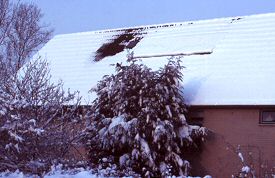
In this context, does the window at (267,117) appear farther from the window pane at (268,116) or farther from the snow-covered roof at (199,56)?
the snow-covered roof at (199,56)

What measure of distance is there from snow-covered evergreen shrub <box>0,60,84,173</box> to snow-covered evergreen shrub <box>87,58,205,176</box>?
2391 millimetres

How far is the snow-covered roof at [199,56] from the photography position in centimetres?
1787

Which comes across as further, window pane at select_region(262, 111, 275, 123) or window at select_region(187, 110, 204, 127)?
window at select_region(187, 110, 204, 127)

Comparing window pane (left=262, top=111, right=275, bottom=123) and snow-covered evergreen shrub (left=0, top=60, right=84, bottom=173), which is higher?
window pane (left=262, top=111, right=275, bottom=123)

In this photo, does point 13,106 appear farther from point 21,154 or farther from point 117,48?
point 117,48

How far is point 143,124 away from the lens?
1647cm

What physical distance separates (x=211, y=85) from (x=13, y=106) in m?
8.95

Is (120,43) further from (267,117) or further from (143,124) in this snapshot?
(267,117)

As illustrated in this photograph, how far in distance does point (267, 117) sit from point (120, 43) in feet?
31.8

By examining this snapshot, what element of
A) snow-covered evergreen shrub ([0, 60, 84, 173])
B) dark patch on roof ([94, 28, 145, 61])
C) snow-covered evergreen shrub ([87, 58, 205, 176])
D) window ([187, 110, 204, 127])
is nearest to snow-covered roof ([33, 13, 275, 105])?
dark patch on roof ([94, 28, 145, 61])

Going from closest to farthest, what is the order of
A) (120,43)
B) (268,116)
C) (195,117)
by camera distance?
(268,116), (195,117), (120,43)

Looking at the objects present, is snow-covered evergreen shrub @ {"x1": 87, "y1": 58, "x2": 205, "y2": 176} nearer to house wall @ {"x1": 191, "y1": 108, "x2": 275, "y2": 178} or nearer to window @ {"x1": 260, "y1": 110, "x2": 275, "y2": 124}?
house wall @ {"x1": 191, "y1": 108, "x2": 275, "y2": 178}

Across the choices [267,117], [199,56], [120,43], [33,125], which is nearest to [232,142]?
[267,117]

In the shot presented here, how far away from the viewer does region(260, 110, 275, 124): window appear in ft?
54.6
